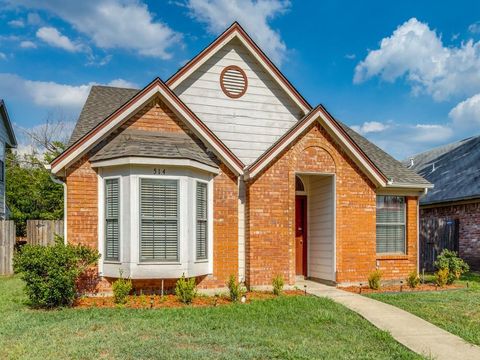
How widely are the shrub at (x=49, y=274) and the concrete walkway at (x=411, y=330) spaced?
227 inches

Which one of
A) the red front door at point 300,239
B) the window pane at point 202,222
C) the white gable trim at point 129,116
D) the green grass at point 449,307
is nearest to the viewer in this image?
the green grass at point 449,307

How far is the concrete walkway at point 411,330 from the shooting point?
646cm

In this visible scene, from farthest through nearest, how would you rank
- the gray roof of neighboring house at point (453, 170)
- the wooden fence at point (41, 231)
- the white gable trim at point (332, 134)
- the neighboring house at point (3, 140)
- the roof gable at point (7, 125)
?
the roof gable at point (7, 125), the neighboring house at point (3, 140), the gray roof of neighboring house at point (453, 170), the wooden fence at point (41, 231), the white gable trim at point (332, 134)

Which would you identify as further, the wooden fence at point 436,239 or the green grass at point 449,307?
the wooden fence at point 436,239

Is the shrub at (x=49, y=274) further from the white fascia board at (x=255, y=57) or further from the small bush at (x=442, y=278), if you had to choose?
the small bush at (x=442, y=278)

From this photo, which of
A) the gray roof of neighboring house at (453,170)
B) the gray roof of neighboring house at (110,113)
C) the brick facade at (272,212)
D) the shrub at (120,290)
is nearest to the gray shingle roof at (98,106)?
the gray roof of neighboring house at (110,113)

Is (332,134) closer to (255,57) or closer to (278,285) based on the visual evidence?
(255,57)

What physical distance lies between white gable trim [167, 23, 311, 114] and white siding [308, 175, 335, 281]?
2.33 m

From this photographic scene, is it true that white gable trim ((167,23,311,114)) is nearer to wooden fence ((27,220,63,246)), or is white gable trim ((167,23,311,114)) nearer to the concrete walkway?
the concrete walkway

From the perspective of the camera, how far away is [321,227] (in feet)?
41.8

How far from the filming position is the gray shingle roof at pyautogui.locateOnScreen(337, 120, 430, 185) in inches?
515

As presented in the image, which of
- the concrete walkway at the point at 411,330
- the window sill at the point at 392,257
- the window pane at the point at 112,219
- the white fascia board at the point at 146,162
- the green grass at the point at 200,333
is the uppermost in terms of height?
the white fascia board at the point at 146,162

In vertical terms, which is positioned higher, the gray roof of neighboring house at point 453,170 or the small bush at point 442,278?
the gray roof of neighboring house at point 453,170

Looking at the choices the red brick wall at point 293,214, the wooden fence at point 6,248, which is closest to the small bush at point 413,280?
the red brick wall at point 293,214
